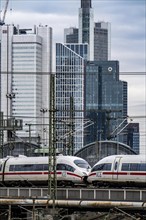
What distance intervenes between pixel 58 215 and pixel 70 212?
203 centimetres

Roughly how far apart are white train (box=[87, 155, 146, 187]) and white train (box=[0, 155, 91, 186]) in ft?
4.20

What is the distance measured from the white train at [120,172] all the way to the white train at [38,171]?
1279 millimetres

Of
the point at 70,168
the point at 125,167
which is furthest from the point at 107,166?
the point at 70,168

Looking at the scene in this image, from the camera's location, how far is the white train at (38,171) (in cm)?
6138

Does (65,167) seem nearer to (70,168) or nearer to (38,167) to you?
(70,168)

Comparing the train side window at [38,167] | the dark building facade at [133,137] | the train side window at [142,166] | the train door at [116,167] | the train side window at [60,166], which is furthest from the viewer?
the dark building facade at [133,137]

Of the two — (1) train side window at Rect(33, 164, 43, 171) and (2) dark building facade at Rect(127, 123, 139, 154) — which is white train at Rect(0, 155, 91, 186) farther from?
(2) dark building facade at Rect(127, 123, 139, 154)

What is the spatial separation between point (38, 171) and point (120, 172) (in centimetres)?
757

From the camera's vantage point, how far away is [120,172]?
59062 mm

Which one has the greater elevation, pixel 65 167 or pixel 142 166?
pixel 142 166

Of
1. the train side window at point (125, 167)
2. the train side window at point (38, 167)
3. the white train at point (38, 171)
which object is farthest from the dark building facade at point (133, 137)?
the train side window at point (125, 167)

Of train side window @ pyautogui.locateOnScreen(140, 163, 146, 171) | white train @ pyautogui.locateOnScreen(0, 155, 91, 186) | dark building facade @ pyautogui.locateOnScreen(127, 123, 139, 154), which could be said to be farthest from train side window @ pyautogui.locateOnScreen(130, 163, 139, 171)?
dark building facade @ pyautogui.locateOnScreen(127, 123, 139, 154)

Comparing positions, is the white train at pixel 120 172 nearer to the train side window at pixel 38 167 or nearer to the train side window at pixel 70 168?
the train side window at pixel 70 168

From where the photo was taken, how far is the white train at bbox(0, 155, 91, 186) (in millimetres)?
61375
